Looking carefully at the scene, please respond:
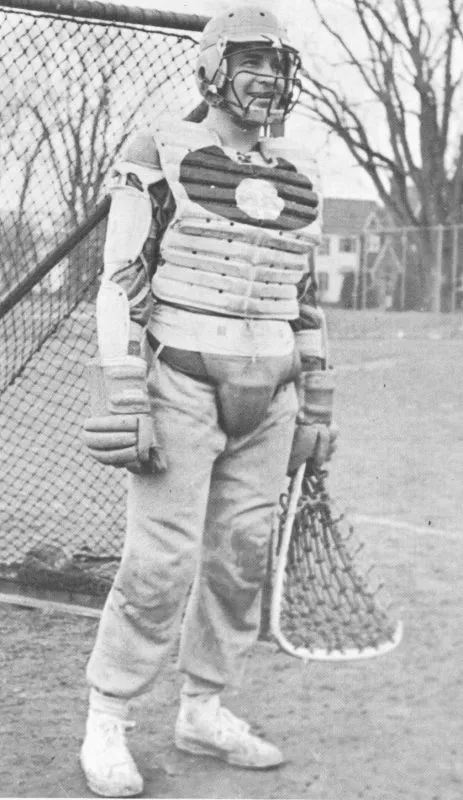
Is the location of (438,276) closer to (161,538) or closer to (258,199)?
(258,199)

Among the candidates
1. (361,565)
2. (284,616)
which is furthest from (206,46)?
(361,565)

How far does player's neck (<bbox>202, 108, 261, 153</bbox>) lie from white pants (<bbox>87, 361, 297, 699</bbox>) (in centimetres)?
58

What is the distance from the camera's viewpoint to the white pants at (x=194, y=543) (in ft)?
10.8

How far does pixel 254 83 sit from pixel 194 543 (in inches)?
44.0

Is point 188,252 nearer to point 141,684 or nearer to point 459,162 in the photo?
point 141,684

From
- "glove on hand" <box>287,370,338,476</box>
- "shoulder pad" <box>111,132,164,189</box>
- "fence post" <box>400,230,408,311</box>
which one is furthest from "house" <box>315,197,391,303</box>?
"shoulder pad" <box>111,132,164,189</box>

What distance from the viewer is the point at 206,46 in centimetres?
334

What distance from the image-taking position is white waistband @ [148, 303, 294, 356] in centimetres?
331

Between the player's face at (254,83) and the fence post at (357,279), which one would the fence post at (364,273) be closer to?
the fence post at (357,279)

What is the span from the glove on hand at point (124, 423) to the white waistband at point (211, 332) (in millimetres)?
133

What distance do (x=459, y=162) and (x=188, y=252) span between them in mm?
33413

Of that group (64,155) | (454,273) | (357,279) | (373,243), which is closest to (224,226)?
(64,155)

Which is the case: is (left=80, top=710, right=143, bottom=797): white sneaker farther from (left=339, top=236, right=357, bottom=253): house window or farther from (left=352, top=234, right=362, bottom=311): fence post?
(left=339, top=236, right=357, bottom=253): house window

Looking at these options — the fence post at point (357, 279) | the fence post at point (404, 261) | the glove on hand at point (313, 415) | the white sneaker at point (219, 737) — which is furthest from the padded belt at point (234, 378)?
the fence post at point (357, 279)
